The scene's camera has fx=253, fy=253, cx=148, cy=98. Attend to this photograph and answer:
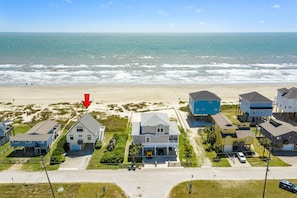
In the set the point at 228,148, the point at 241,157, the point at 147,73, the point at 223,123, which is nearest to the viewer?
the point at 241,157

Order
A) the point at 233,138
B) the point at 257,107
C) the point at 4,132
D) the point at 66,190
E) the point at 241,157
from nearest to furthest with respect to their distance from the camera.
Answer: the point at 66,190 → the point at 241,157 → the point at 233,138 → the point at 4,132 → the point at 257,107

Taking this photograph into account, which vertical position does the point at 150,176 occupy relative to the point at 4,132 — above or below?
below

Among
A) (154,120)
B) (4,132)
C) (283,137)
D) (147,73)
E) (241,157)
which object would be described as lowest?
(241,157)

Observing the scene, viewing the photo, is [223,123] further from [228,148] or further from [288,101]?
[288,101]

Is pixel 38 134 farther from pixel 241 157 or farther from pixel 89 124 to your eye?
pixel 241 157

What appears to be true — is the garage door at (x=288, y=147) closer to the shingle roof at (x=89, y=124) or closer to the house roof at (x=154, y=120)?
the house roof at (x=154, y=120)

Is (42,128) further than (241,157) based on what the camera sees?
Yes

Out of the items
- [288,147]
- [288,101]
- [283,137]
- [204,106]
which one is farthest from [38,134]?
[288,101]

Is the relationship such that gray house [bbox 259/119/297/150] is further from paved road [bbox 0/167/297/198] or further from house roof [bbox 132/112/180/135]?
house roof [bbox 132/112/180/135]
